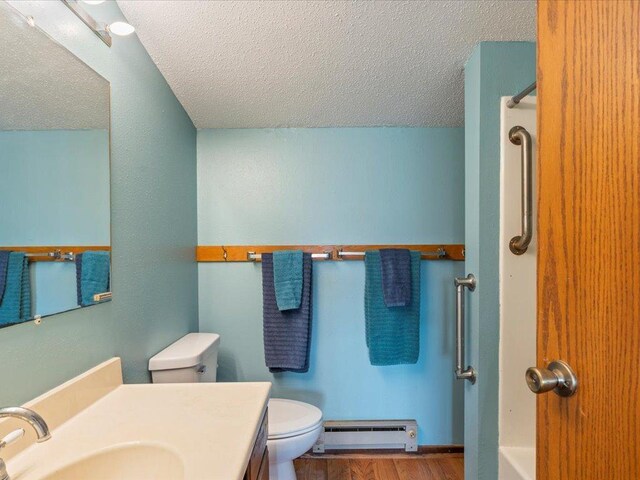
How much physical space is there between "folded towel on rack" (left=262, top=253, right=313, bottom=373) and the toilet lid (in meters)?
0.21

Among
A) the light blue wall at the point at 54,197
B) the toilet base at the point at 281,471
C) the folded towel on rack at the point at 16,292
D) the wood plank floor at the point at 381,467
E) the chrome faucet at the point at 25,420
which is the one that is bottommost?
the wood plank floor at the point at 381,467

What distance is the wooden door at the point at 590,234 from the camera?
0.46m

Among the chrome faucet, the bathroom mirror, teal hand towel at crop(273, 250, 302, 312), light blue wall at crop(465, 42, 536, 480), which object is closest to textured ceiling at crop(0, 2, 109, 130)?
→ the bathroom mirror

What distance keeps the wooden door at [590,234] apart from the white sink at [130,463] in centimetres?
78

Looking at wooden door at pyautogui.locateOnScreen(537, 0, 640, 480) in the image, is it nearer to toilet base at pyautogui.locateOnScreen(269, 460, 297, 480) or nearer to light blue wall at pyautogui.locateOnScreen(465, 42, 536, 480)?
light blue wall at pyautogui.locateOnScreen(465, 42, 536, 480)

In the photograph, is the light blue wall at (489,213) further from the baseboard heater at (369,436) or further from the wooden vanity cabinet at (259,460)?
the wooden vanity cabinet at (259,460)

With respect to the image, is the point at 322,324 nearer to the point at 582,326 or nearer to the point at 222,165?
the point at 222,165

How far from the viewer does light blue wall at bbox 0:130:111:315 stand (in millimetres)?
803

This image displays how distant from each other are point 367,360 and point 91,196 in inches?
63.8

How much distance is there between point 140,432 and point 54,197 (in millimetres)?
668

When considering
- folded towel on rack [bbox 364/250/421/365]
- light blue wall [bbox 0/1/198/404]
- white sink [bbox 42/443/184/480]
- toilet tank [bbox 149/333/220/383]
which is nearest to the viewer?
white sink [bbox 42/443/184/480]

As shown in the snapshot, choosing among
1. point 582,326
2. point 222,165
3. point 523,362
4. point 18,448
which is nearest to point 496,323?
point 523,362

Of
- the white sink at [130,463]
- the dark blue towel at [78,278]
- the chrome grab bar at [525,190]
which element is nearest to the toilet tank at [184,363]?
the dark blue towel at [78,278]

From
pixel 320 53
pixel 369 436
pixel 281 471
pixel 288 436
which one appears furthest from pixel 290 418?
pixel 320 53
